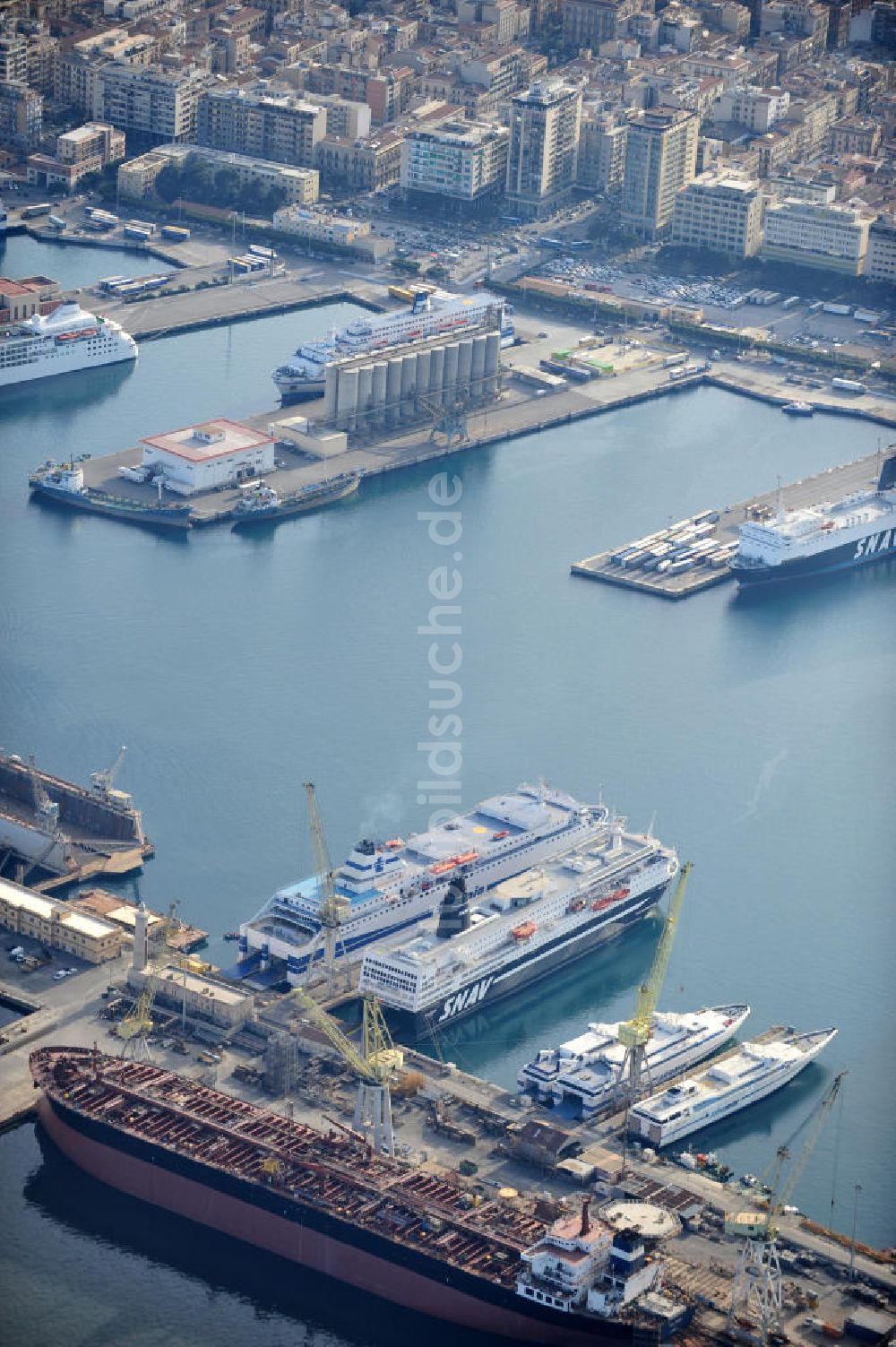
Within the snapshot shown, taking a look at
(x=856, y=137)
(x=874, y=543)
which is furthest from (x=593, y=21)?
(x=874, y=543)

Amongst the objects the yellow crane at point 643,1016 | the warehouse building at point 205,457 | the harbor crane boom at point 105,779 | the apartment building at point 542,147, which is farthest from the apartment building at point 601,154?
the yellow crane at point 643,1016

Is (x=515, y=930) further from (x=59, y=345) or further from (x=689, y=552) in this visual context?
(x=59, y=345)

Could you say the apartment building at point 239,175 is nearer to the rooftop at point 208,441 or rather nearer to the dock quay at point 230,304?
the dock quay at point 230,304

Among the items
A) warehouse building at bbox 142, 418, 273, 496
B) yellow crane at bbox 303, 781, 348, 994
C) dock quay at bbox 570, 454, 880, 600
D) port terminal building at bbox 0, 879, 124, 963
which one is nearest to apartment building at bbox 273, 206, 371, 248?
warehouse building at bbox 142, 418, 273, 496

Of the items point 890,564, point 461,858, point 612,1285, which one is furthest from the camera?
point 890,564

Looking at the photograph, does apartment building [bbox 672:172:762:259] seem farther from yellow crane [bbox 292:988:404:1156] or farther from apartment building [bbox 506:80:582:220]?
yellow crane [bbox 292:988:404:1156]

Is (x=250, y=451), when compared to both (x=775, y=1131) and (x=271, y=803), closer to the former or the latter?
(x=271, y=803)

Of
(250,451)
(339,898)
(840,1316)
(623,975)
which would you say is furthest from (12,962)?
(250,451)
